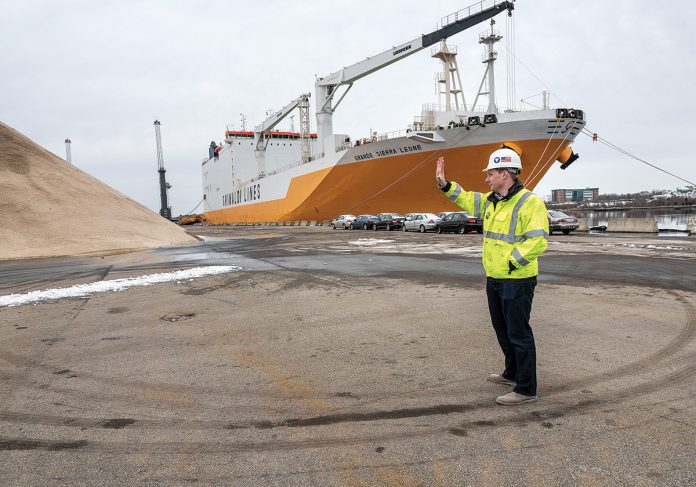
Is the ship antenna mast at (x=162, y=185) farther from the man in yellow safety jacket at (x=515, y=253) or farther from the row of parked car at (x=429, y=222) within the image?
the man in yellow safety jacket at (x=515, y=253)

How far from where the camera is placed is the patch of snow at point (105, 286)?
26.2 ft

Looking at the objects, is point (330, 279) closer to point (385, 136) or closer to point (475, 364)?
point (475, 364)

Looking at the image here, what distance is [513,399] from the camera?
3.30m

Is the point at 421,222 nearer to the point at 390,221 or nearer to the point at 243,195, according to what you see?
A: the point at 390,221

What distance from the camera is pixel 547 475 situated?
2398mm

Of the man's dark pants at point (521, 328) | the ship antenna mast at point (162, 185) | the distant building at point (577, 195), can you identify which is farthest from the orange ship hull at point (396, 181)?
the distant building at point (577, 195)

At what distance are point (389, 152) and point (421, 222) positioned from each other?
5.30m

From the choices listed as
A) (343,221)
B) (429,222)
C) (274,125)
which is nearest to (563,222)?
(429,222)

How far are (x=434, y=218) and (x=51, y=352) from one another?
2537 centimetres

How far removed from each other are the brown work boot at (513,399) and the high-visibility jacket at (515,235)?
2.89 ft

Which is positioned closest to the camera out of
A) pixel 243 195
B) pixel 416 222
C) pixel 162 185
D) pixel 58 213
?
pixel 58 213

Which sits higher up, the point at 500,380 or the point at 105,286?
the point at 105,286

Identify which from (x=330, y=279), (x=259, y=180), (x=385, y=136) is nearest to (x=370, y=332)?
(x=330, y=279)

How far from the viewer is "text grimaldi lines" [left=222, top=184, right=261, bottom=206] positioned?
52688mm
